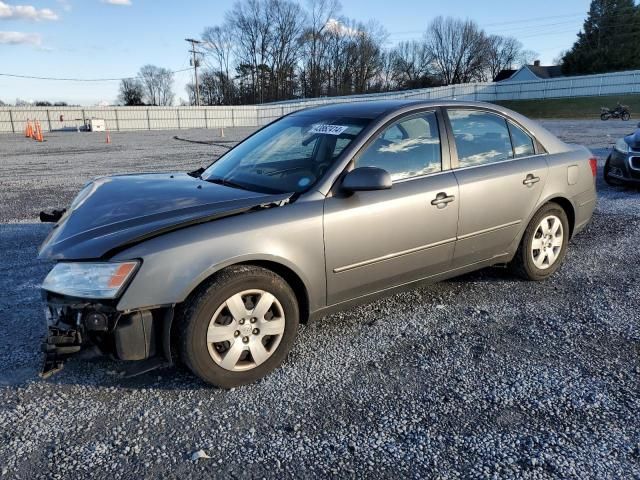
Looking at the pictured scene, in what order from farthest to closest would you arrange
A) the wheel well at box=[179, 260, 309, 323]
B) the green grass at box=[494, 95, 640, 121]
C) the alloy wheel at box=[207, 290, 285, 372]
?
the green grass at box=[494, 95, 640, 121] → the wheel well at box=[179, 260, 309, 323] → the alloy wheel at box=[207, 290, 285, 372]

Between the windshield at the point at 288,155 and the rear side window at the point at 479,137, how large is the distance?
862 mm

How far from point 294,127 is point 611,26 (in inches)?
2975

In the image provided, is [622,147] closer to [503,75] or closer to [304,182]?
[304,182]

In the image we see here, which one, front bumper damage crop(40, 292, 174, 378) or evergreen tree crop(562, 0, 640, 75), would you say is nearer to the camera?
front bumper damage crop(40, 292, 174, 378)

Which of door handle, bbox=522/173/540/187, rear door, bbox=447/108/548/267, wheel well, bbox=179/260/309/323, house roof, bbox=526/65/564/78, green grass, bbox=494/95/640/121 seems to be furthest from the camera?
house roof, bbox=526/65/564/78

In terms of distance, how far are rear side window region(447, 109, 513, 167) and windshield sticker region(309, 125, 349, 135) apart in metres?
0.92

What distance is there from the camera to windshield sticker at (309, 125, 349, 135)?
3.66 m

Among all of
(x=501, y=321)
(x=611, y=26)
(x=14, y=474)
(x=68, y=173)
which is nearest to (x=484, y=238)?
(x=501, y=321)

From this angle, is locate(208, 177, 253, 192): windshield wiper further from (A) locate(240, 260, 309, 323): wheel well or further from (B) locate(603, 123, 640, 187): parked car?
(B) locate(603, 123, 640, 187): parked car

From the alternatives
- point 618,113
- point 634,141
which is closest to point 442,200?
point 634,141

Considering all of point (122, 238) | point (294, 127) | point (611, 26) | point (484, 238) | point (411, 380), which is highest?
point (611, 26)

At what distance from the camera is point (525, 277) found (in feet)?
14.9

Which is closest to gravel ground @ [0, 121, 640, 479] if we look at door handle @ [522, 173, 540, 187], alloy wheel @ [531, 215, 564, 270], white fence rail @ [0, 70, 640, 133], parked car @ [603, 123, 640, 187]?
alloy wheel @ [531, 215, 564, 270]

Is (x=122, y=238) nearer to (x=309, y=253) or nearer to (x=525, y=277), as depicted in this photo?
(x=309, y=253)
